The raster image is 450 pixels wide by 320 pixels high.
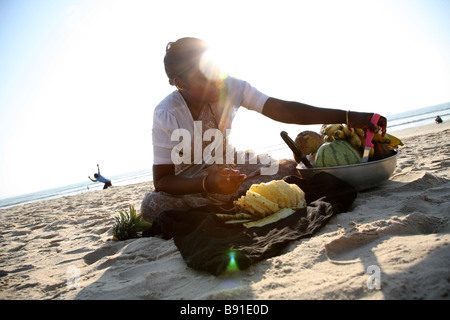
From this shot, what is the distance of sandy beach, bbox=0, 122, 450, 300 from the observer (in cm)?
119

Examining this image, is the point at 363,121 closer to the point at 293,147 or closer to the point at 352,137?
the point at 352,137

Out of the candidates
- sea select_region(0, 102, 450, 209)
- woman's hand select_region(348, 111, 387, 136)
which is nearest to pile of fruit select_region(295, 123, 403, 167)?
woman's hand select_region(348, 111, 387, 136)

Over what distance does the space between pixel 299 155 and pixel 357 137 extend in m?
0.68

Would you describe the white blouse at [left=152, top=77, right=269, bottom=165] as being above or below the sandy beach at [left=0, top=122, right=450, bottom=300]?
above

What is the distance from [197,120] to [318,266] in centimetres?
218

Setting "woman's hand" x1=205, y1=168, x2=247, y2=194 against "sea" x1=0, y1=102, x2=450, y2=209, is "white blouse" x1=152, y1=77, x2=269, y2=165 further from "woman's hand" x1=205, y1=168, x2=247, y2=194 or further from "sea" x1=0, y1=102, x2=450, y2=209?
"sea" x1=0, y1=102, x2=450, y2=209

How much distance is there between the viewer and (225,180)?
2.17 meters

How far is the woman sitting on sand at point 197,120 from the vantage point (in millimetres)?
2791

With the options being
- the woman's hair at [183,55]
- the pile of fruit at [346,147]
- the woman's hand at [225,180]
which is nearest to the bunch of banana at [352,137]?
the pile of fruit at [346,147]

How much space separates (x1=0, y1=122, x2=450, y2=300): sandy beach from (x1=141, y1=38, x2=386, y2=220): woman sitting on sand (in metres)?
0.60

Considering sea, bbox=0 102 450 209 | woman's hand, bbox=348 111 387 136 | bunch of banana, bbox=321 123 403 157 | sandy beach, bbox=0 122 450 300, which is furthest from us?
sea, bbox=0 102 450 209
